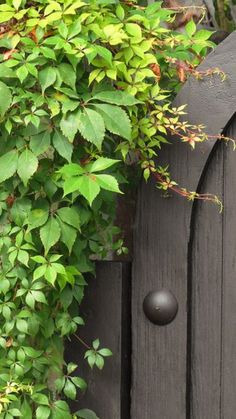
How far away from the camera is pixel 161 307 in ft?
6.07

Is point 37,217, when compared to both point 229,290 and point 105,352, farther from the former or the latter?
point 229,290

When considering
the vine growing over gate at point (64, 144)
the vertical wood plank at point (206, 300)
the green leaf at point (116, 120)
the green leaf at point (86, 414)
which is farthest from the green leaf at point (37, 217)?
the green leaf at point (86, 414)

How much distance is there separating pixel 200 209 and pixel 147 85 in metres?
0.31

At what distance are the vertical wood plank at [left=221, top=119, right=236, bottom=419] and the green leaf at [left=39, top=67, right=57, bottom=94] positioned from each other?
1.39 feet

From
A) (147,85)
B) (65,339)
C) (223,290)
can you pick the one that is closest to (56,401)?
(65,339)

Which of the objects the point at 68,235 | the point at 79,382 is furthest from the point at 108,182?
the point at 79,382

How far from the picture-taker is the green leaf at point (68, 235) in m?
1.73

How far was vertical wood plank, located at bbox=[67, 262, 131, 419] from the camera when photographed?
74.2 inches

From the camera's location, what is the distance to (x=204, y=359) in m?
1.84

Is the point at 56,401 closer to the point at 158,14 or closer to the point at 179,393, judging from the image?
the point at 179,393

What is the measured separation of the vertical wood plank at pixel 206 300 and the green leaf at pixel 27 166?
15.5 inches

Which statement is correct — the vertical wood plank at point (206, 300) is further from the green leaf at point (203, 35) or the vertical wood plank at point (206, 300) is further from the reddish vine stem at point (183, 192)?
the green leaf at point (203, 35)

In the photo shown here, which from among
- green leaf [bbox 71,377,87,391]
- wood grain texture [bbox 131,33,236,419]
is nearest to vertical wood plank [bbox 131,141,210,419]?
wood grain texture [bbox 131,33,236,419]

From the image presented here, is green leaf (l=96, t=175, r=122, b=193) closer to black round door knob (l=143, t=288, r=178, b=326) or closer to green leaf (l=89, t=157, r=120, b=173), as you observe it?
green leaf (l=89, t=157, r=120, b=173)
